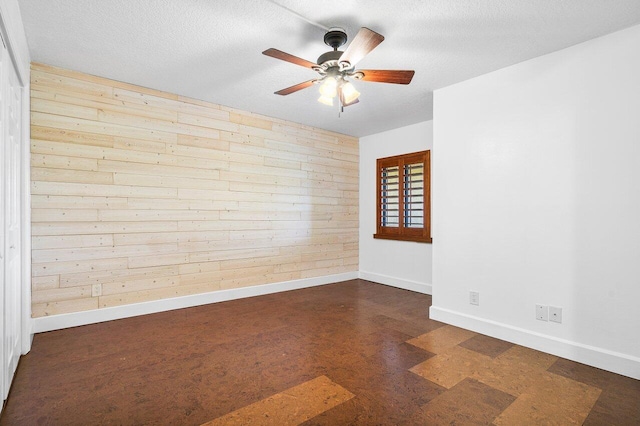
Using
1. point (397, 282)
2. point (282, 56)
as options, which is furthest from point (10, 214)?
point (397, 282)

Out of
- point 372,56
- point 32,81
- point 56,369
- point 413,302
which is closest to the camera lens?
point 56,369

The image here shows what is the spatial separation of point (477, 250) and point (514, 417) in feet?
5.44

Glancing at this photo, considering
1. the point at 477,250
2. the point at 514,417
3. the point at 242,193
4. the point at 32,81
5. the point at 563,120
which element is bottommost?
the point at 514,417

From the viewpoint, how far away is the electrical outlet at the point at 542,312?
2791mm

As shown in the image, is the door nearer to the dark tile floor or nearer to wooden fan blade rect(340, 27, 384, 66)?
the dark tile floor

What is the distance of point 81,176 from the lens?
3.33m

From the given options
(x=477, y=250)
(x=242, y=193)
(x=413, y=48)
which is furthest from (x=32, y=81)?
(x=477, y=250)

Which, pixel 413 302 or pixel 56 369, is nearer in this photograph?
pixel 56 369

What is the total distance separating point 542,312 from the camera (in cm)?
281

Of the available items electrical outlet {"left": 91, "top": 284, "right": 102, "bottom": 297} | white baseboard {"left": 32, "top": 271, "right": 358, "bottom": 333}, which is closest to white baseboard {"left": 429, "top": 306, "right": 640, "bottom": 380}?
white baseboard {"left": 32, "top": 271, "right": 358, "bottom": 333}

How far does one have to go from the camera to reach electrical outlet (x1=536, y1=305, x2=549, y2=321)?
2.79 m

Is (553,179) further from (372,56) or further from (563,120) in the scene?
(372,56)

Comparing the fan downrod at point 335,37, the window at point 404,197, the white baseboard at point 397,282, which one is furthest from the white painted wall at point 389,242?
the fan downrod at point 335,37

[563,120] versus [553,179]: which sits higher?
[563,120]
